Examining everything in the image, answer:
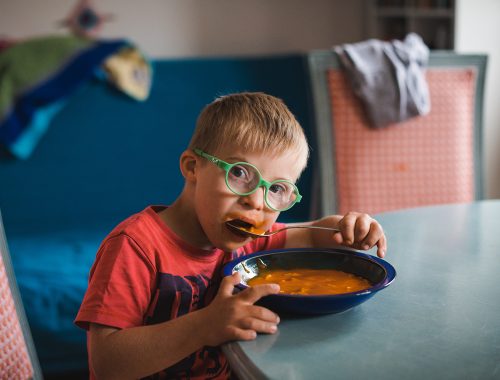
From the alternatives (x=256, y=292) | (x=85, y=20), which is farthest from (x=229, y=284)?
(x=85, y=20)

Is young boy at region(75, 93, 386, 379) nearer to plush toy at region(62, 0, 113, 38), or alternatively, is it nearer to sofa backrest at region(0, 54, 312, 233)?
sofa backrest at region(0, 54, 312, 233)

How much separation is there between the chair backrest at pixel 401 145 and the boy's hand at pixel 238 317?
1.40 m

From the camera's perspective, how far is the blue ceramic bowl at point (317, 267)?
0.69m

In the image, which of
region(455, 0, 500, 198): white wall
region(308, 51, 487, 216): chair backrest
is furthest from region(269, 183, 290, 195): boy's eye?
region(455, 0, 500, 198): white wall

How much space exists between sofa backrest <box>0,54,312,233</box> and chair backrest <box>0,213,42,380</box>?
1888mm

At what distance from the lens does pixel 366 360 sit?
601 mm

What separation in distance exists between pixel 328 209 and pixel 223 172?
1.24 m

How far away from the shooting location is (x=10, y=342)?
2.74ft

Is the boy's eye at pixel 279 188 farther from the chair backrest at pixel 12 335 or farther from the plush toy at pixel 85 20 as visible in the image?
the plush toy at pixel 85 20

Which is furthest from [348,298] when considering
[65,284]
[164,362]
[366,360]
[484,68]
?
[484,68]

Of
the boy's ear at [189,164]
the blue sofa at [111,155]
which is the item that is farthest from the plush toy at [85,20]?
the boy's ear at [189,164]

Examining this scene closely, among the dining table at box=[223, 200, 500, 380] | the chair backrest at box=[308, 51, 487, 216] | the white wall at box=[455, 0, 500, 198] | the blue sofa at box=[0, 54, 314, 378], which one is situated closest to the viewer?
the dining table at box=[223, 200, 500, 380]

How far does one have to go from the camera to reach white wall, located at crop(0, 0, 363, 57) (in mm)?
3334

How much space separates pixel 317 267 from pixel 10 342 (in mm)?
481
